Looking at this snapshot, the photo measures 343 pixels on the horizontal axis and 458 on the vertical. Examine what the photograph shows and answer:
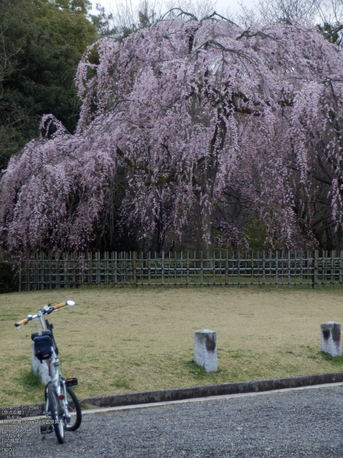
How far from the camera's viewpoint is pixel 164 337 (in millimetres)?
9711

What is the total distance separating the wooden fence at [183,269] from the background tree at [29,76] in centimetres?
709

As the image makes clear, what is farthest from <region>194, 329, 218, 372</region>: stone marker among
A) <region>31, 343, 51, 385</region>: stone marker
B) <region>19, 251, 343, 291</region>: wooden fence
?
<region>19, 251, 343, 291</region>: wooden fence

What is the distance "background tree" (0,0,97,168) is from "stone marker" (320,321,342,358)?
18.7 meters

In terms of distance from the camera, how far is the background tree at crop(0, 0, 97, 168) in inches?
1005

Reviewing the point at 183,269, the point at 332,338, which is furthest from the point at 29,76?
the point at 332,338

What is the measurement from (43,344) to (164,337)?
5.05m

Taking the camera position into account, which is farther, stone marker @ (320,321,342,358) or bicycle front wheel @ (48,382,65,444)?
stone marker @ (320,321,342,358)

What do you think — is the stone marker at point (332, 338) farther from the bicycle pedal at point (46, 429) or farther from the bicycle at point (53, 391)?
the bicycle pedal at point (46, 429)

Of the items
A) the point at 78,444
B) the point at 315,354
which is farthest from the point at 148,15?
the point at 78,444

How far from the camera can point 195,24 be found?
61.3 ft

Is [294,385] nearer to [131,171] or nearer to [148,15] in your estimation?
[131,171]

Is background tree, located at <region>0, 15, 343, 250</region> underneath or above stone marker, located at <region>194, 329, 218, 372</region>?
above

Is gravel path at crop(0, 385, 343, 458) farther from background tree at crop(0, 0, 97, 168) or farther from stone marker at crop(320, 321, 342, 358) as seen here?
background tree at crop(0, 0, 97, 168)

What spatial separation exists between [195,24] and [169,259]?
826 cm
